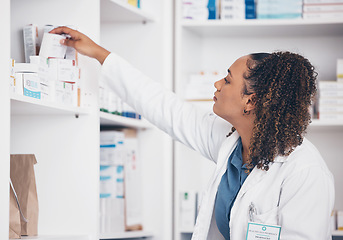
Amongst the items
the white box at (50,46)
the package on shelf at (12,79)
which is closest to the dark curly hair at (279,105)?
the white box at (50,46)

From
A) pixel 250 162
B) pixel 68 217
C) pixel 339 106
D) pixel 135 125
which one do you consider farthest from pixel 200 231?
pixel 339 106

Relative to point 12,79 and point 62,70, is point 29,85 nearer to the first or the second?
point 12,79

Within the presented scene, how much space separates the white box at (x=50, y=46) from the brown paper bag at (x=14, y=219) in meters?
0.47

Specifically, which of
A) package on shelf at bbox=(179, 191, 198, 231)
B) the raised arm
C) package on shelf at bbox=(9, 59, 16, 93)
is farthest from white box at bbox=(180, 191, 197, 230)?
package on shelf at bbox=(9, 59, 16, 93)

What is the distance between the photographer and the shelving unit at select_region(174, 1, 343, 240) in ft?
9.05

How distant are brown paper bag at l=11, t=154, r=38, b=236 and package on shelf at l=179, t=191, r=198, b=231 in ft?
3.16

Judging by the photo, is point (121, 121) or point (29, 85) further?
point (121, 121)

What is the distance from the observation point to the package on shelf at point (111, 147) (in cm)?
253

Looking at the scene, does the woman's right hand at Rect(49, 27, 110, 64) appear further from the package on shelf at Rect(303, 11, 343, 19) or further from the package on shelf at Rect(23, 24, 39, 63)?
the package on shelf at Rect(303, 11, 343, 19)

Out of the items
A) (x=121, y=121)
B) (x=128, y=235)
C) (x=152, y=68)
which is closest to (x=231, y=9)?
(x=152, y=68)

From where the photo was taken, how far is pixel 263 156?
190 cm

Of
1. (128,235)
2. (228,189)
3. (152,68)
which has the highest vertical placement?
(152,68)

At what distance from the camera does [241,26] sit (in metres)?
2.80

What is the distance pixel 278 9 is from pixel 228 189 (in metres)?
1.13
